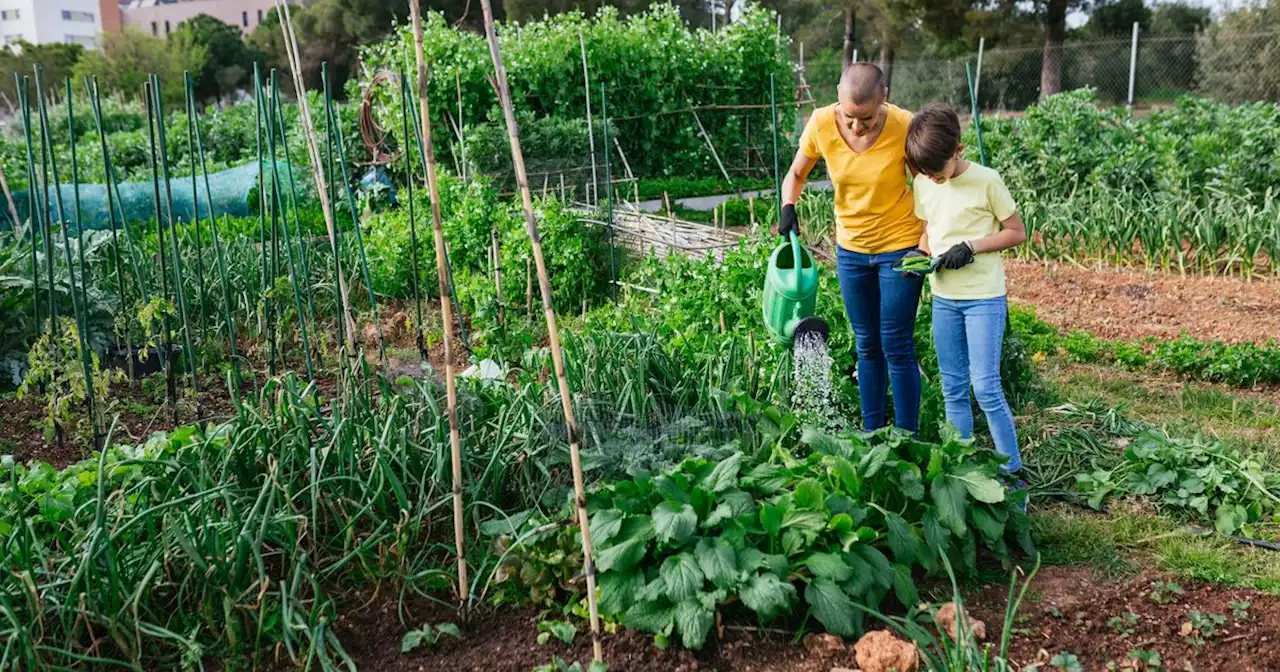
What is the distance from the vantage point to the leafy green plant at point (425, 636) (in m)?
2.27

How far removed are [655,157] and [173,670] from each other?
35.8ft

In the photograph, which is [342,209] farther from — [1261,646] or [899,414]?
[1261,646]

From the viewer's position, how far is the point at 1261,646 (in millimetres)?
2266

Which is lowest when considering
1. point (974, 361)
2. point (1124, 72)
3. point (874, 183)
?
point (974, 361)

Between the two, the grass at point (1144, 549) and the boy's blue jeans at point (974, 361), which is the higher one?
the boy's blue jeans at point (974, 361)

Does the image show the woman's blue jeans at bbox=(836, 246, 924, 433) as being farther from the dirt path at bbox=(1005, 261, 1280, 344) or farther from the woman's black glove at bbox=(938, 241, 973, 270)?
the dirt path at bbox=(1005, 261, 1280, 344)

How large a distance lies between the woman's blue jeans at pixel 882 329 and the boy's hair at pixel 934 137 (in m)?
0.34

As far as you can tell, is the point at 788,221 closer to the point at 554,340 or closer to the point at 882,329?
the point at 882,329

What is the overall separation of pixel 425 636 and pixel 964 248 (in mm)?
1745

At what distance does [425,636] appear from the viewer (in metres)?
2.29

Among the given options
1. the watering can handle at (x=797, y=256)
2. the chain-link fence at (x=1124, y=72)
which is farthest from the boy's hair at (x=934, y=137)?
the chain-link fence at (x=1124, y=72)

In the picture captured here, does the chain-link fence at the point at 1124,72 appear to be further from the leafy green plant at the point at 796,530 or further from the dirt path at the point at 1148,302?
the leafy green plant at the point at 796,530

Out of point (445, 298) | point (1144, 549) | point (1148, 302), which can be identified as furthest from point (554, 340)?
point (1148, 302)

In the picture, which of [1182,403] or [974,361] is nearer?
[974,361]
